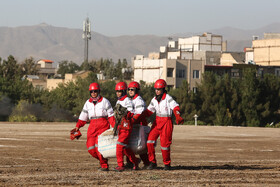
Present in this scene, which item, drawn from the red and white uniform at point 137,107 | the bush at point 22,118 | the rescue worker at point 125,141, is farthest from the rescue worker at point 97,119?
the bush at point 22,118

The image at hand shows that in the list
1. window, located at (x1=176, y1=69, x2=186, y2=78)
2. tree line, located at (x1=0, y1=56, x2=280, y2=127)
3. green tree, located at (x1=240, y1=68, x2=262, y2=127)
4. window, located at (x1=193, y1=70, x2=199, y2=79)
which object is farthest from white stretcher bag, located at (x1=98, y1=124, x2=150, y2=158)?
window, located at (x1=193, y1=70, x2=199, y2=79)

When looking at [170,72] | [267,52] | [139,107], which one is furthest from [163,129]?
[267,52]

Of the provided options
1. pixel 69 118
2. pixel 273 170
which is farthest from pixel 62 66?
pixel 273 170

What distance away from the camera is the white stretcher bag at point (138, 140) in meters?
15.3

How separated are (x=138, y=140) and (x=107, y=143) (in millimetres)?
756

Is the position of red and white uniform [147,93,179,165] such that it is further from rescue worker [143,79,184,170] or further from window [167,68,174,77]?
window [167,68,174,77]

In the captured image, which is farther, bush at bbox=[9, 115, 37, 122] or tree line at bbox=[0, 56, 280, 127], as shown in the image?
tree line at bbox=[0, 56, 280, 127]

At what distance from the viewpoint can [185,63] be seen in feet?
371

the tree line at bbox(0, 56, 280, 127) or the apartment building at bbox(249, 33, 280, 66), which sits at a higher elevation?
the apartment building at bbox(249, 33, 280, 66)

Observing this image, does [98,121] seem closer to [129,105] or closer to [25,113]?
[129,105]

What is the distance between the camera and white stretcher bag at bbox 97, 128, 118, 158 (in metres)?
15.1

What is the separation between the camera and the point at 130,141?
1529cm

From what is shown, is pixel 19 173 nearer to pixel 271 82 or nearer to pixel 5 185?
pixel 5 185

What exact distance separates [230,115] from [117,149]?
206ft
